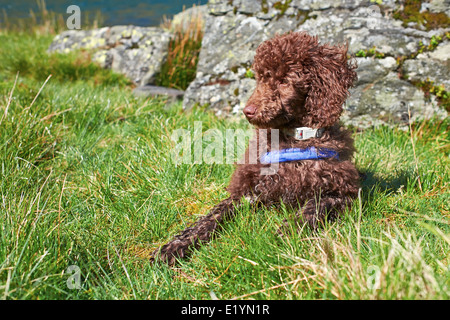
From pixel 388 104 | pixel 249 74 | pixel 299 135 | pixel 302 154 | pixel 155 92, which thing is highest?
pixel 249 74

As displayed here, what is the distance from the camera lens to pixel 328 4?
530cm

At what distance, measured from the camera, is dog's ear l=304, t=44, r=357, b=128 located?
2873mm

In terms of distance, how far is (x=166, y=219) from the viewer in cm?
313

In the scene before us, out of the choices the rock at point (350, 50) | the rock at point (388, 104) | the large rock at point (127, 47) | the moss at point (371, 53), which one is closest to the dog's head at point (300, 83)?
the rock at point (350, 50)

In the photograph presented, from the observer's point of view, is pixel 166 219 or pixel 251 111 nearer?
pixel 251 111

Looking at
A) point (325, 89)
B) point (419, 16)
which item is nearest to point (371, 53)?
point (419, 16)

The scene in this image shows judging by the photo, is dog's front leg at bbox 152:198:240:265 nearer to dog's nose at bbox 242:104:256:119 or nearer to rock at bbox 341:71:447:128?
dog's nose at bbox 242:104:256:119

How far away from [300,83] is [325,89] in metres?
0.20

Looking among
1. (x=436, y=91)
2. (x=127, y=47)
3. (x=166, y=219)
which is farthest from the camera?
(x=127, y=47)

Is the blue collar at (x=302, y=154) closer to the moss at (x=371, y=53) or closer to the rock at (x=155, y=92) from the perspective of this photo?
the moss at (x=371, y=53)

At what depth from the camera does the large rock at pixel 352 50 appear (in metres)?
4.88

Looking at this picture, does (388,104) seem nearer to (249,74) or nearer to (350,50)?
(350,50)
